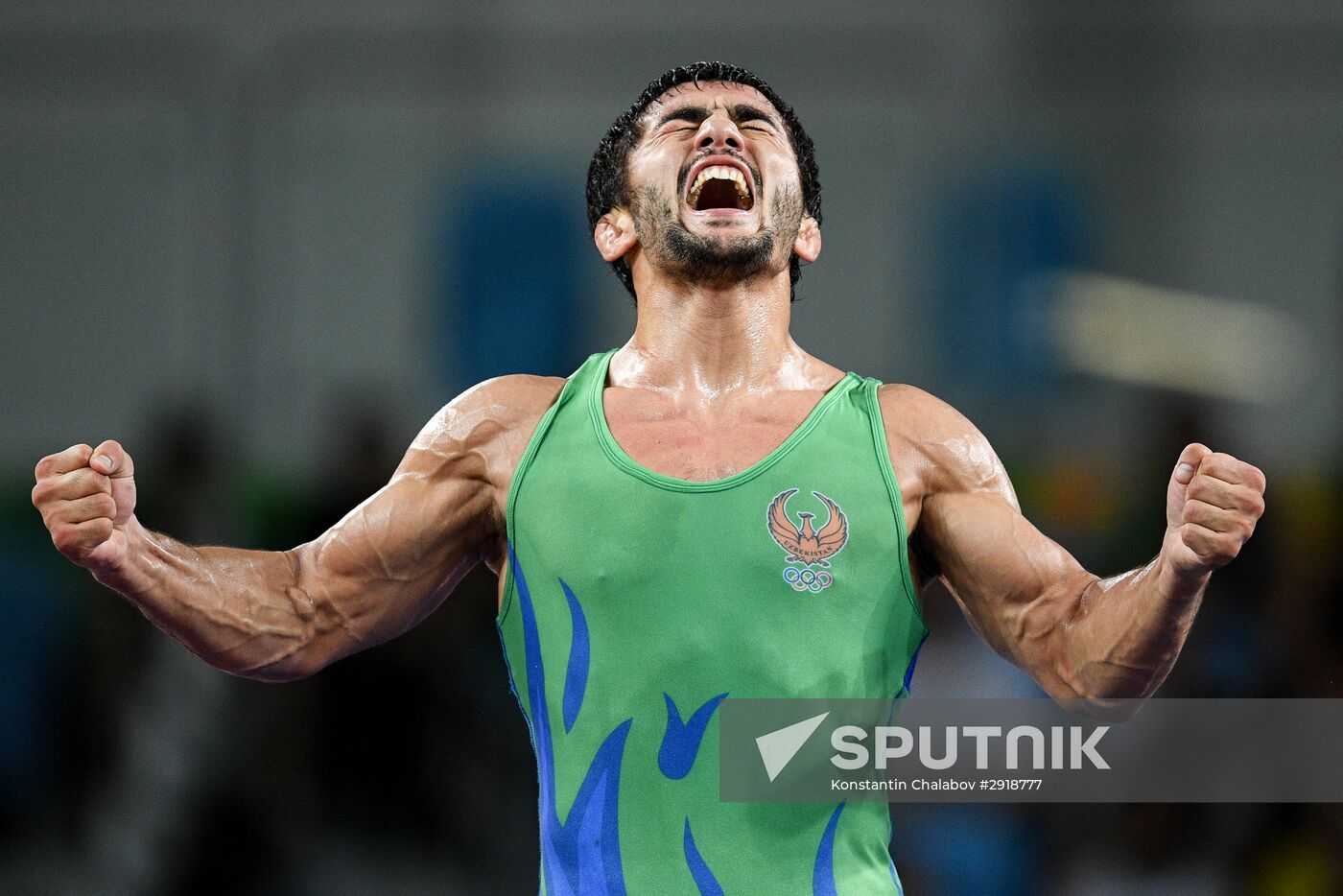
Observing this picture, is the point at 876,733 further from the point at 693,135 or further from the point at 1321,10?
the point at 1321,10

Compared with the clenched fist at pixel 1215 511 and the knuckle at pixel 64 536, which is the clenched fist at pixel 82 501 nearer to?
the knuckle at pixel 64 536

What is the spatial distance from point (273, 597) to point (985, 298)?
247 cm

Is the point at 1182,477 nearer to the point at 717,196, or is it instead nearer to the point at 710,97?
the point at 717,196

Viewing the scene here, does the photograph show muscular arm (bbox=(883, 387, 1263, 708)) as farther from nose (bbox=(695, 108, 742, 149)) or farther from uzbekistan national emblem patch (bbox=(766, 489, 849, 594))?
nose (bbox=(695, 108, 742, 149))

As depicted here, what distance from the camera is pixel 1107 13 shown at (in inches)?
167

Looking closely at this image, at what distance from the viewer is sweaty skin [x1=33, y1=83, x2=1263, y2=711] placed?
77.5 inches

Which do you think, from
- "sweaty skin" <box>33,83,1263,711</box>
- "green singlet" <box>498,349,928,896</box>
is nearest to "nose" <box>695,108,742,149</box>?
"sweaty skin" <box>33,83,1263,711</box>

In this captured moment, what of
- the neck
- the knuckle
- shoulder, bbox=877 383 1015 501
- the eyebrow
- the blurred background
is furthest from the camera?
the blurred background

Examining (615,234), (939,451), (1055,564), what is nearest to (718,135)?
(615,234)

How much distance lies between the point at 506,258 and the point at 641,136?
1567mm

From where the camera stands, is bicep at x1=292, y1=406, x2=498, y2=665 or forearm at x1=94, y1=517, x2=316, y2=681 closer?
forearm at x1=94, y1=517, x2=316, y2=681

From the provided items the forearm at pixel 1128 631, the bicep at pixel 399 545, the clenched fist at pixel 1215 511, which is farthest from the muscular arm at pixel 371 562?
the clenched fist at pixel 1215 511

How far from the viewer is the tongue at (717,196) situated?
2.43 meters

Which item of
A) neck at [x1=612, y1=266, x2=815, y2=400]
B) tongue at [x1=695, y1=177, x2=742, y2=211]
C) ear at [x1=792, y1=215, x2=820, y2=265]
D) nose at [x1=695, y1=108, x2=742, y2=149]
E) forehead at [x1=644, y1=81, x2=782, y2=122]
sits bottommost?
neck at [x1=612, y1=266, x2=815, y2=400]
